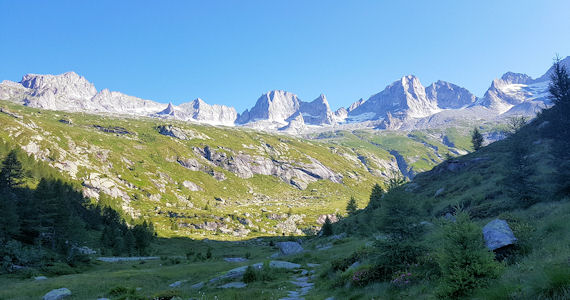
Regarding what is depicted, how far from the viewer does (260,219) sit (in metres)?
182

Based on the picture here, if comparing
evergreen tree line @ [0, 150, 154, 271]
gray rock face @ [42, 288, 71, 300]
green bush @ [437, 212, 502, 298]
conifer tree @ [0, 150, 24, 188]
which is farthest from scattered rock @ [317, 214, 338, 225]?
green bush @ [437, 212, 502, 298]

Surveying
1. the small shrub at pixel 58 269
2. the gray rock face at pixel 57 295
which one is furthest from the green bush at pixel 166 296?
the small shrub at pixel 58 269

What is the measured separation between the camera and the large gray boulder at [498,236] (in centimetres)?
1380

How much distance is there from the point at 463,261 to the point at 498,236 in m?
5.68

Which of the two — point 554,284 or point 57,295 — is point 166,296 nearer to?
point 57,295

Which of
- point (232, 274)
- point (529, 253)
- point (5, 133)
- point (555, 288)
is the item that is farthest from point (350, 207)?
point (5, 133)

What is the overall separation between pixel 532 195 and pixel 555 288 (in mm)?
26769

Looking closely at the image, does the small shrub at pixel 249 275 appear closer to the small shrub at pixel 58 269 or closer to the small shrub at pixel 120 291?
the small shrub at pixel 120 291

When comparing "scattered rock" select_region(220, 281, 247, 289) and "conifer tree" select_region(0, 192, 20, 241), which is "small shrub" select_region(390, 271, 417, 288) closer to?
"scattered rock" select_region(220, 281, 247, 289)

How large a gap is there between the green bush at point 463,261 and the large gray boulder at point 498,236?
4.09m

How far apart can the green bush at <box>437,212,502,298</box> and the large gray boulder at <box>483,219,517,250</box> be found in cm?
409

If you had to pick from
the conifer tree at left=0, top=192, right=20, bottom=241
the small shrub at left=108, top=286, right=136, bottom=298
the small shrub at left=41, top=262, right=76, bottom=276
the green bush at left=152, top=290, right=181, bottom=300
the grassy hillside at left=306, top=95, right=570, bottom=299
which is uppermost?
the conifer tree at left=0, top=192, right=20, bottom=241

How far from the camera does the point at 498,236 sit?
14367 millimetres

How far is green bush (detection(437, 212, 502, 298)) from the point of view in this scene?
10.2 meters
